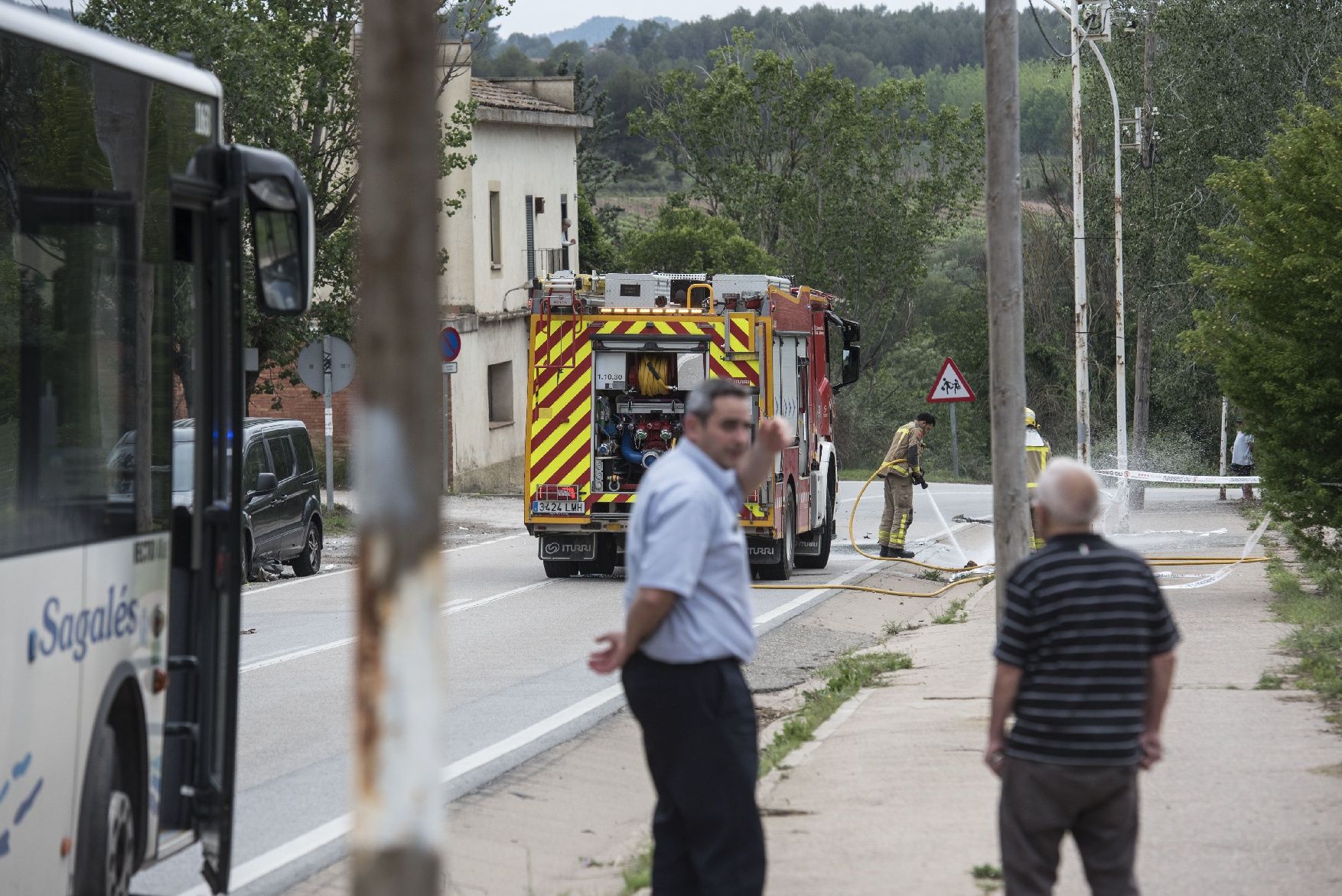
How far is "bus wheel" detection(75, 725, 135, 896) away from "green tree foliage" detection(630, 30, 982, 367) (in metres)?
58.5

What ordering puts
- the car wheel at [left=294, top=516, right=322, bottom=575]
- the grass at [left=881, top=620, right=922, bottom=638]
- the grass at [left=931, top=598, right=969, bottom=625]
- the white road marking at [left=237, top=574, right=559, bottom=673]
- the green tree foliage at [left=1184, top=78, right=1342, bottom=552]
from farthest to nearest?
the car wheel at [left=294, top=516, right=322, bottom=575], the grass at [left=931, top=598, right=969, bottom=625], the grass at [left=881, top=620, right=922, bottom=638], the green tree foliage at [left=1184, top=78, right=1342, bottom=552], the white road marking at [left=237, top=574, right=559, bottom=673]

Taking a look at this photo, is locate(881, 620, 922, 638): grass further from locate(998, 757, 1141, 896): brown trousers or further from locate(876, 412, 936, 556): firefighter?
locate(998, 757, 1141, 896): brown trousers

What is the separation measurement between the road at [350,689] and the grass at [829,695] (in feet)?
3.09

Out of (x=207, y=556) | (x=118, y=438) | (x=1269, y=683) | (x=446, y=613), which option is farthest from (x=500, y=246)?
(x=118, y=438)

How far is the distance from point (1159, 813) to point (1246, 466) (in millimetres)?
31893

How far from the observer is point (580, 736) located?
10828mm

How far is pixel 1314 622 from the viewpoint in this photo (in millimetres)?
13586

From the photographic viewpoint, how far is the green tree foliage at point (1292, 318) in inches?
579

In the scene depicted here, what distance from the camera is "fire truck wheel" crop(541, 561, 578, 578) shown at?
20594 mm

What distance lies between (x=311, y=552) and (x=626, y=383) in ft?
16.9

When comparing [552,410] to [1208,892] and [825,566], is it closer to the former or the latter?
[825,566]

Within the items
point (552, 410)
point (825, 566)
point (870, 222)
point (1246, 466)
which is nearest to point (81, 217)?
point (552, 410)

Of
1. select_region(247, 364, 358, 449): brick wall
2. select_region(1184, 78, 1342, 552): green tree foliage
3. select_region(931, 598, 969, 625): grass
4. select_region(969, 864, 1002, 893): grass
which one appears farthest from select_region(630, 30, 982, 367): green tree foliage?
select_region(969, 864, 1002, 893): grass

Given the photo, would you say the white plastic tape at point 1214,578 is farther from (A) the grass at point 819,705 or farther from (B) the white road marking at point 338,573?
(B) the white road marking at point 338,573
